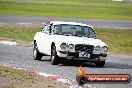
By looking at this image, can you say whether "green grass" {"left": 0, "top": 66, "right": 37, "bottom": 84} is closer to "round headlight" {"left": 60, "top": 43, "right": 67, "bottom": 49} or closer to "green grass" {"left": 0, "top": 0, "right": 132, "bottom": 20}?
"round headlight" {"left": 60, "top": 43, "right": 67, "bottom": 49}

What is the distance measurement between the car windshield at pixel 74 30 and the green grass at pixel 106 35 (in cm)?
613

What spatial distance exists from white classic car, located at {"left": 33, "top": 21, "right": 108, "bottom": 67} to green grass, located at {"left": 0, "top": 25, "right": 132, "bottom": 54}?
6.40 meters

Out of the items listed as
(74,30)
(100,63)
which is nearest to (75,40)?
(100,63)

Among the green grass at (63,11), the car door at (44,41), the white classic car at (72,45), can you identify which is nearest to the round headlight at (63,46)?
the white classic car at (72,45)

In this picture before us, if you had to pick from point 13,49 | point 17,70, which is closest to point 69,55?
point 17,70

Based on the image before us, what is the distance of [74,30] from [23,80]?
6508 mm

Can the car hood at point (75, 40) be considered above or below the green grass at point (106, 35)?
above

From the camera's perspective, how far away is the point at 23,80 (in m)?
11.9

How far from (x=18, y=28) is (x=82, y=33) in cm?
1386

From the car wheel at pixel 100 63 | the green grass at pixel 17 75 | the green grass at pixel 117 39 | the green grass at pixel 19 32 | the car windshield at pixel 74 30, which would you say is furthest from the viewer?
the green grass at pixel 19 32

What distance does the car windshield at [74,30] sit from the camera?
58.9ft

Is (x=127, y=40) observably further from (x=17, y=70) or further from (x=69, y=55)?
(x=17, y=70)

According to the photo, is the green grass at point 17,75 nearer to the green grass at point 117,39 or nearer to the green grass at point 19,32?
the green grass at point 117,39

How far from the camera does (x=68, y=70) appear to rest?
15.2 m
